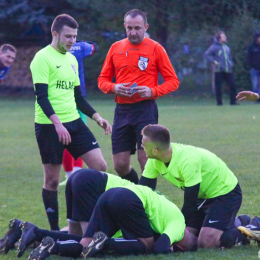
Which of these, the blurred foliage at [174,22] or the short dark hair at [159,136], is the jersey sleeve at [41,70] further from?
the blurred foliage at [174,22]

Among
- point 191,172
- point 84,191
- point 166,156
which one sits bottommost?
point 84,191

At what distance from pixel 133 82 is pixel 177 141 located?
5008 millimetres

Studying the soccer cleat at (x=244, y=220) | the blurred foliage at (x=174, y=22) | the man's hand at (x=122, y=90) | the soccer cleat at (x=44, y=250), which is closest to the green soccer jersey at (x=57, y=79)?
the man's hand at (x=122, y=90)

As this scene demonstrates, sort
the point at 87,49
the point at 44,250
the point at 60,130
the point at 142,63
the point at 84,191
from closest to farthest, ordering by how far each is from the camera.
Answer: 1. the point at 44,250
2. the point at 84,191
3. the point at 60,130
4. the point at 142,63
5. the point at 87,49

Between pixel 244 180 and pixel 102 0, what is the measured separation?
57.3 feet

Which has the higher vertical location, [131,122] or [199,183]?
[131,122]

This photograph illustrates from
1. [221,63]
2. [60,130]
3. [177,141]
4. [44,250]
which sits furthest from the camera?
[221,63]

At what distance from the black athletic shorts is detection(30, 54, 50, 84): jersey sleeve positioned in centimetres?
124

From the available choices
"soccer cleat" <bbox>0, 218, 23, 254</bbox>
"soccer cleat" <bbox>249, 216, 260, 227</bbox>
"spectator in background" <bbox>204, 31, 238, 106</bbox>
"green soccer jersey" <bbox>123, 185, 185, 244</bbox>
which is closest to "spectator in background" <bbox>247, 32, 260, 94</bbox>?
"spectator in background" <bbox>204, 31, 238, 106</bbox>

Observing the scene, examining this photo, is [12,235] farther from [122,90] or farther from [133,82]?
[133,82]

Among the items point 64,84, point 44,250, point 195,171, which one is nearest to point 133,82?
point 64,84

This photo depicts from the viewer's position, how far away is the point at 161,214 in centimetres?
466

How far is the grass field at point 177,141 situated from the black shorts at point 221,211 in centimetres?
26

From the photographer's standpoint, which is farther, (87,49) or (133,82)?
(87,49)
